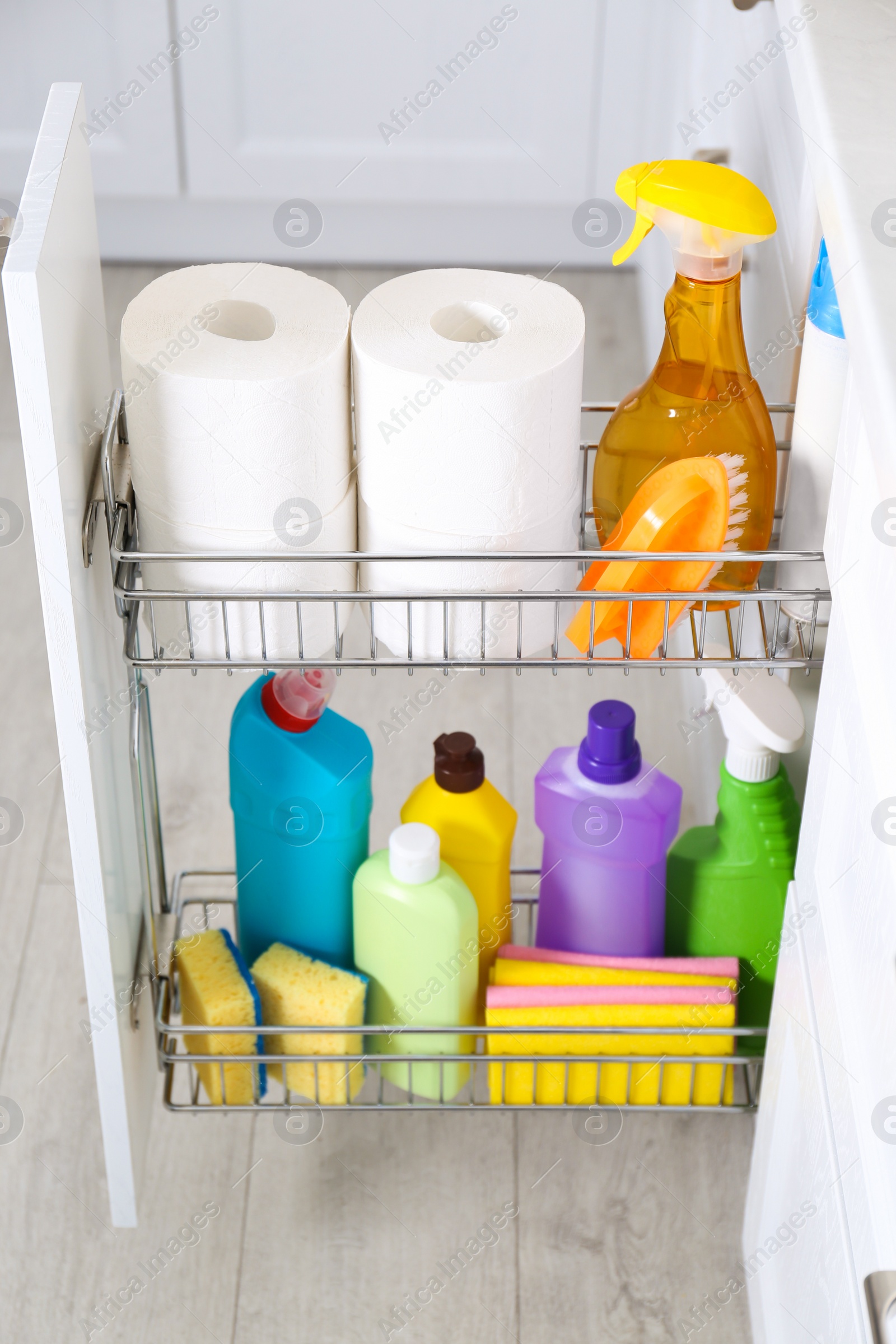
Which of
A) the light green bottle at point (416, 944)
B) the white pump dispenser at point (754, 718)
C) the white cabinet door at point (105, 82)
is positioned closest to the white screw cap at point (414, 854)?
the light green bottle at point (416, 944)

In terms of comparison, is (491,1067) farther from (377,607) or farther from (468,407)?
(468,407)

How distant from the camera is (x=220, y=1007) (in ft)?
3.21

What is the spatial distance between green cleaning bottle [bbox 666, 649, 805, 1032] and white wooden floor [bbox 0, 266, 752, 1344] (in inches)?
7.2

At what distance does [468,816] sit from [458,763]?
0.04 metres

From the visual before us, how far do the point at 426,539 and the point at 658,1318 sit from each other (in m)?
0.61

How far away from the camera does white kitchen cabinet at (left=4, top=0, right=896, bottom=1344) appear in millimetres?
584

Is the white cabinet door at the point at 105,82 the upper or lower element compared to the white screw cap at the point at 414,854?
upper

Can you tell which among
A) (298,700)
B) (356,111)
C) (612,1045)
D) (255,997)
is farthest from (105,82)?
(612,1045)

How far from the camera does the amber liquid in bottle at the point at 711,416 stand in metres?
0.79

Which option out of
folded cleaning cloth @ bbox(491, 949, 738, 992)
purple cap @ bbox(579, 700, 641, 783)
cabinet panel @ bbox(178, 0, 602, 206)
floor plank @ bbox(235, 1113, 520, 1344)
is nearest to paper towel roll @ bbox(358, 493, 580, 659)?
purple cap @ bbox(579, 700, 641, 783)

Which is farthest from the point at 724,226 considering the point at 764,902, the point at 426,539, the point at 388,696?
the point at 388,696

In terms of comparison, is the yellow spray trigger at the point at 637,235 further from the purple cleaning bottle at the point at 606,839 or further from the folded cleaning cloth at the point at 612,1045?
the folded cleaning cloth at the point at 612,1045

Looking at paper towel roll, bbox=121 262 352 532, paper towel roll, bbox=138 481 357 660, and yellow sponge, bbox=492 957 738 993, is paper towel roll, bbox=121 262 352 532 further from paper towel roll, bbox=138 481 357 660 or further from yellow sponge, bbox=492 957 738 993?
yellow sponge, bbox=492 957 738 993

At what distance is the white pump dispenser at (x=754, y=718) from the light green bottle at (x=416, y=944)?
204mm
